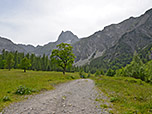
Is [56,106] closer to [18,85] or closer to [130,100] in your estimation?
[130,100]

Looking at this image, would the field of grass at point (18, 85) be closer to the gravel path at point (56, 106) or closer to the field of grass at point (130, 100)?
the gravel path at point (56, 106)

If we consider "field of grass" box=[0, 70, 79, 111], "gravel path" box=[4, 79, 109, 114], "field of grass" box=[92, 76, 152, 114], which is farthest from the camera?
"field of grass" box=[0, 70, 79, 111]

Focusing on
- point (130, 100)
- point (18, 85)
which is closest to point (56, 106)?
point (130, 100)

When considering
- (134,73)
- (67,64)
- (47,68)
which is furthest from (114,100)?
(47,68)

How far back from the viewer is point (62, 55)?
1828 inches

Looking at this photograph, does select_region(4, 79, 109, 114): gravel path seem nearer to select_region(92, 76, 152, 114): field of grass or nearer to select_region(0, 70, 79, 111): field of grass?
select_region(0, 70, 79, 111): field of grass

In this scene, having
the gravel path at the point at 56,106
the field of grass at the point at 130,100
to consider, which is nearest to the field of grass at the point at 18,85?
the gravel path at the point at 56,106

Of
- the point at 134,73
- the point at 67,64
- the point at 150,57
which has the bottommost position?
the point at 134,73

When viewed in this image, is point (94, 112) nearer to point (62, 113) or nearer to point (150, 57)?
point (62, 113)

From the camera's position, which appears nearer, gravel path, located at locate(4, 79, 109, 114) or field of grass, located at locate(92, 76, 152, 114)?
gravel path, located at locate(4, 79, 109, 114)

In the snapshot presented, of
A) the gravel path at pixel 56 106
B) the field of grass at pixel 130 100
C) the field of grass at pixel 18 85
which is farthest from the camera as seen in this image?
the field of grass at pixel 18 85

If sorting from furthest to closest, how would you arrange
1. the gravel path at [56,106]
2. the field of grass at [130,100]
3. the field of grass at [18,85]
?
→ the field of grass at [18,85]
the field of grass at [130,100]
the gravel path at [56,106]

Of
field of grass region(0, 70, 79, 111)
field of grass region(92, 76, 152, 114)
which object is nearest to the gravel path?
field of grass region(0, 70, 79, 111)

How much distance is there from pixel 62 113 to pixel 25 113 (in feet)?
9.69
